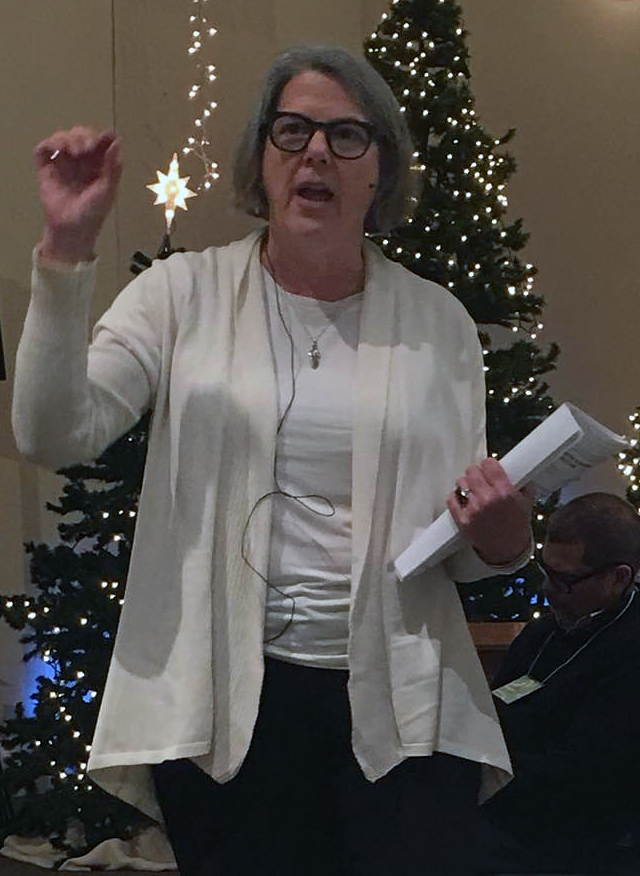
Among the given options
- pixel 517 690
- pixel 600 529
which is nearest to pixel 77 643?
pixel 517 690

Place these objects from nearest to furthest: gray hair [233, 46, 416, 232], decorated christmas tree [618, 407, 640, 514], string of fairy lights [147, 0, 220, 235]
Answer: gray hair [233, 46, 416, 232]
decorated christmas tree [618, 407, 640, 514]
string of fairy lights [147, 0, 220, 235]

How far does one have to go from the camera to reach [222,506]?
1.28 meters

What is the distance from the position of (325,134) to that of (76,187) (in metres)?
0.31

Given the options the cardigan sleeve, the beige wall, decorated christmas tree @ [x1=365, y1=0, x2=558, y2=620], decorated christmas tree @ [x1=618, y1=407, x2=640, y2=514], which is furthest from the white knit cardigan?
the beige wall

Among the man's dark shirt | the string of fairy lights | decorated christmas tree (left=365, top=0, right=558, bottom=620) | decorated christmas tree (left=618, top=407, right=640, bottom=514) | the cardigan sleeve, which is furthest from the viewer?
the string of fairy lights

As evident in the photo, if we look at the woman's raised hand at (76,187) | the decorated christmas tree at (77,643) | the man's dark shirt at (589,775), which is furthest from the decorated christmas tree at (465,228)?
the woman's raised hand at (76,187)

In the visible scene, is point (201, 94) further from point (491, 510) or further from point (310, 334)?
point (491, 510)

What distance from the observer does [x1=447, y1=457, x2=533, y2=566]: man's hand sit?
4.12 feet

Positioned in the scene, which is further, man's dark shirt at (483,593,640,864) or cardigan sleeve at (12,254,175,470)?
man's dark shirt at (483,593,640,864)

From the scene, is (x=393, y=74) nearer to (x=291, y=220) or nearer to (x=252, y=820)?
(x=291, y=220)

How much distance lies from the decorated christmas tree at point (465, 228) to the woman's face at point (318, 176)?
2.56 m

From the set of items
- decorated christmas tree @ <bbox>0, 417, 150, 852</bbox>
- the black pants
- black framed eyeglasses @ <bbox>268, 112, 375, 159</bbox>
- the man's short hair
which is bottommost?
decorated christmas tree @ <bbox>0, 417, 150, 852</bbox>

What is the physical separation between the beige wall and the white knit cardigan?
12.0ft

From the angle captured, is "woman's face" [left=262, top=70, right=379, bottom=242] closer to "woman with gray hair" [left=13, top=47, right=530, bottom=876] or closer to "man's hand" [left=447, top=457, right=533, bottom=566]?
"woman with gray hair" [left=13, top=47, right=530, bottom=876]
